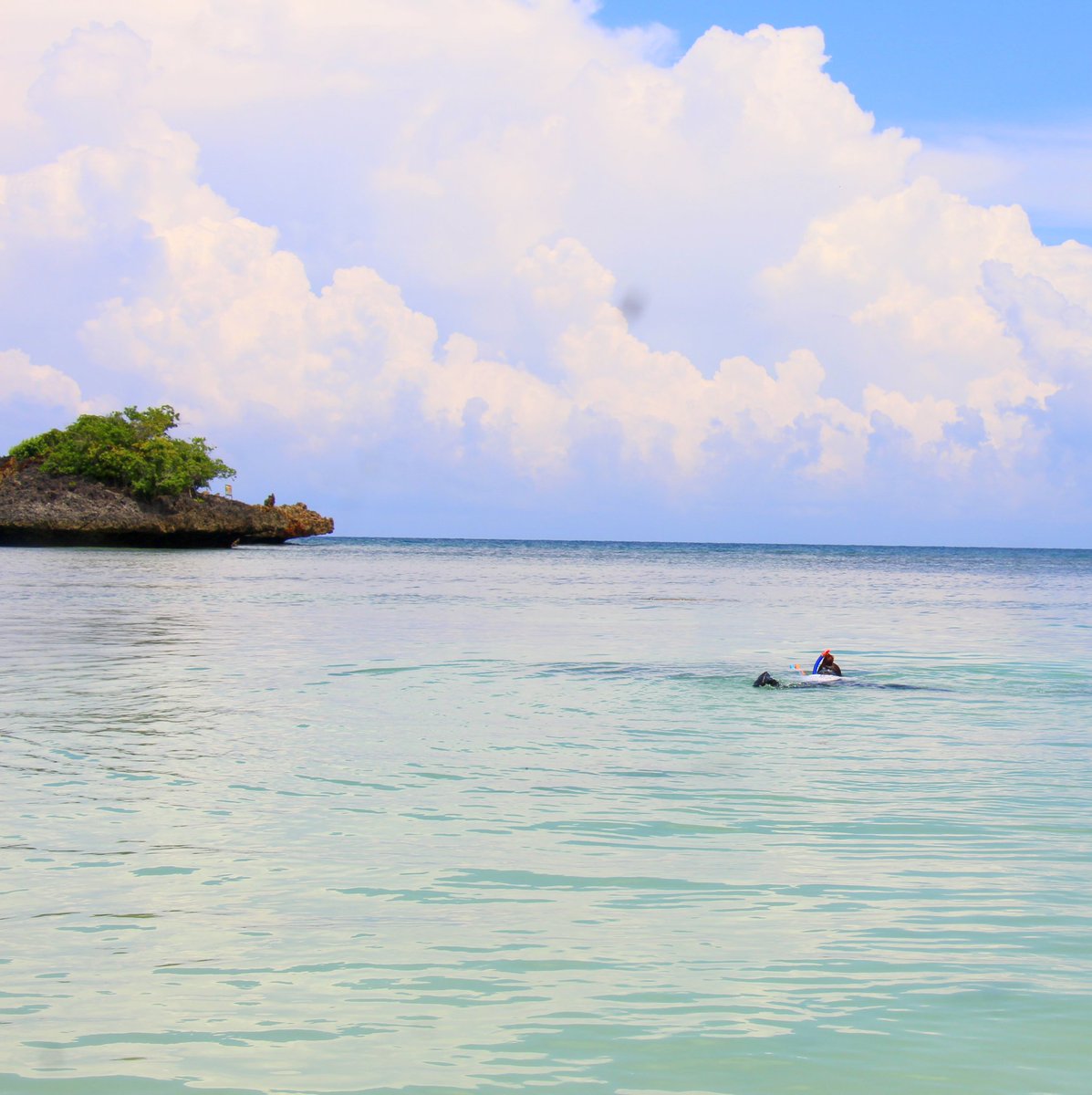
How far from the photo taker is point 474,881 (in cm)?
791

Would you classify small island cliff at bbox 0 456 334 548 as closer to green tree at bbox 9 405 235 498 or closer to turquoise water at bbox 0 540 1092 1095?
green tree at bbox 9 405 235 498

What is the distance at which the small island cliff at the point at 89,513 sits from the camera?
81500 mm

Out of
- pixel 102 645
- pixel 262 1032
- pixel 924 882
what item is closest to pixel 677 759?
pixel 924 882

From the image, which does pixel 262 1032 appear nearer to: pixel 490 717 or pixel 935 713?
pixel 490 717

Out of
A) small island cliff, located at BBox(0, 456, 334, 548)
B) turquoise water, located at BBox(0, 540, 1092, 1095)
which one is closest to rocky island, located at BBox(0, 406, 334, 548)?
small island cliff, located at BBox(0, 456, 334, 548)

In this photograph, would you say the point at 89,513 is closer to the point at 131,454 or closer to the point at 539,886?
the point at 131,454

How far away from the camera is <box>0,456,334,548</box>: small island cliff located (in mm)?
81500

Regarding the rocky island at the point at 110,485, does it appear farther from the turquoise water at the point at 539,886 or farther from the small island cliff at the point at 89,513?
the turquoise water at the point at 539,886

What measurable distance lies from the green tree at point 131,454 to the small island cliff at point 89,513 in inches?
30.7

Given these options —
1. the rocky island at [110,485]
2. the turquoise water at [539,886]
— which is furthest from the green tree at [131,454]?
the turquoise water at [539,886]

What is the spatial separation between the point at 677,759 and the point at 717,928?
5658mm

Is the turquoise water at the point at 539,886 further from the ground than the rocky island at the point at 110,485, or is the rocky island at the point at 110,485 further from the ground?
the rocky island at the point at 110,485

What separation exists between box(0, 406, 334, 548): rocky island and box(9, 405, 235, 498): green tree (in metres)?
0.06

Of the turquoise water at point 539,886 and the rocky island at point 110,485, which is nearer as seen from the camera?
the turquoise water at point 539,886
